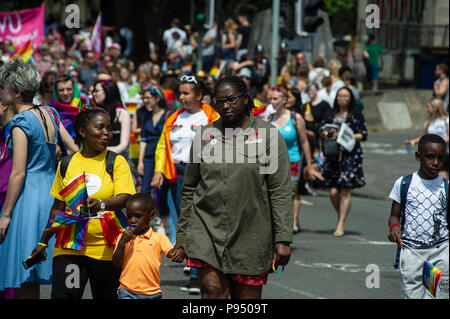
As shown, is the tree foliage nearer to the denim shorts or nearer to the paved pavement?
the paved pavement

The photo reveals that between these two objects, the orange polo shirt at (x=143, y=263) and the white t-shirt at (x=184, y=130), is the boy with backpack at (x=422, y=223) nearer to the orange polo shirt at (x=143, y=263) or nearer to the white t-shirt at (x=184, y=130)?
the orange polo shirt at (x=143, y=263)

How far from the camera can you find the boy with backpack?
250 inches

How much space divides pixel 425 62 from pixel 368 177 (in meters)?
12.0

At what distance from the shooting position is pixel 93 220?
591 cm

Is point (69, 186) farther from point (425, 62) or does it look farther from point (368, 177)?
point (425, 62)

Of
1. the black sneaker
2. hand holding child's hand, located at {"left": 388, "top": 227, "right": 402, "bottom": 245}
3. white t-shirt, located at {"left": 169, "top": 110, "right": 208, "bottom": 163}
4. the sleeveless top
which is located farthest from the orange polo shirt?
the sleeveless top

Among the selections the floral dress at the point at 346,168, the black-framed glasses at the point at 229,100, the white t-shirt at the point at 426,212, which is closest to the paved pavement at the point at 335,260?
the floral dress at the point at 346,168

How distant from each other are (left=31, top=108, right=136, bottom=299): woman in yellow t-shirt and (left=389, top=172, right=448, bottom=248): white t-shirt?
1931 millimetres

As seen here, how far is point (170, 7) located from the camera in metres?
37.0

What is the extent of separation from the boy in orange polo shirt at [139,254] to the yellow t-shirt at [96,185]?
0.41 feet

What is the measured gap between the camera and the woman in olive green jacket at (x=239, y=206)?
5.54 m
